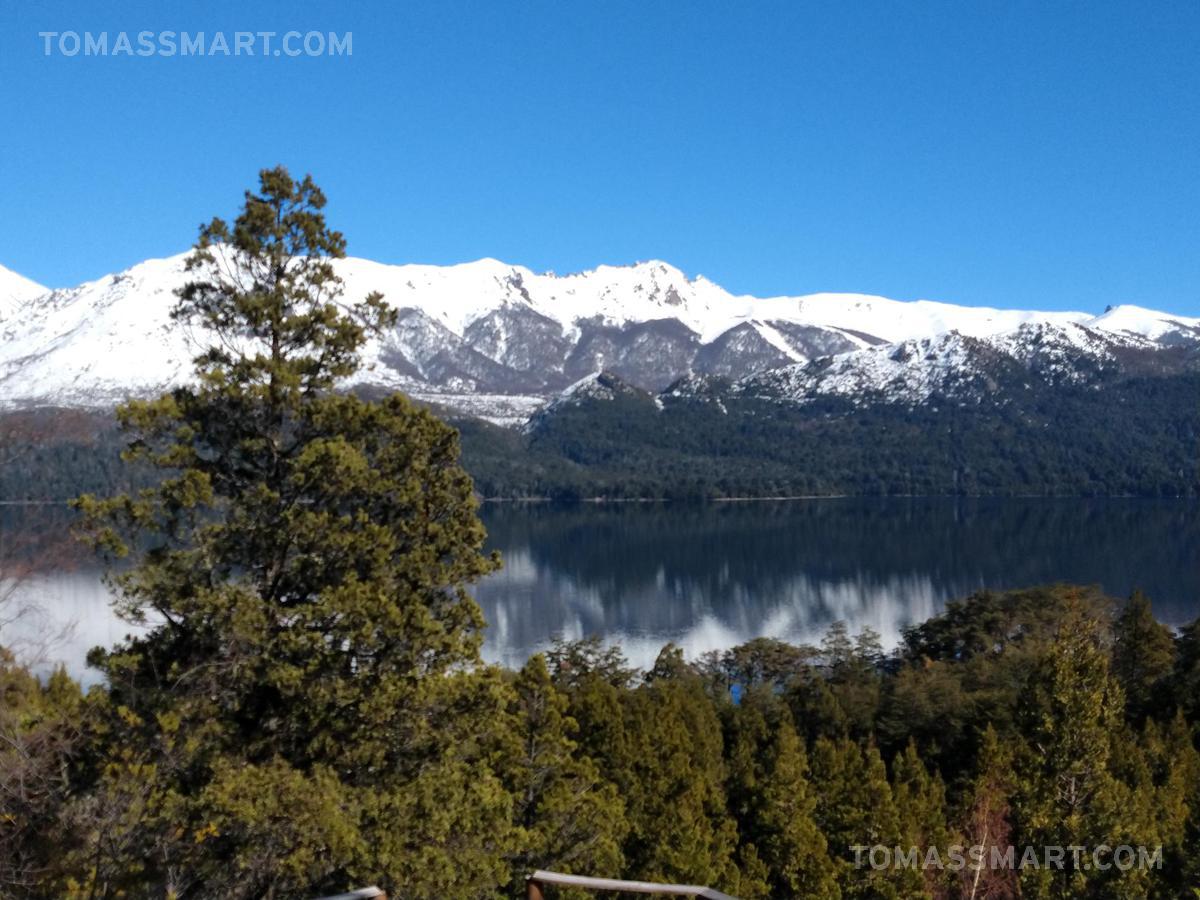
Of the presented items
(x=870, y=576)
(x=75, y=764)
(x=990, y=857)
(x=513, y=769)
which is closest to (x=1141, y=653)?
(x=990, y=857)

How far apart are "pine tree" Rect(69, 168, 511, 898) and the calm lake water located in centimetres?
293

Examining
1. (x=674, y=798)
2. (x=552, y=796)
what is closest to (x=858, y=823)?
(x=674, y=798)

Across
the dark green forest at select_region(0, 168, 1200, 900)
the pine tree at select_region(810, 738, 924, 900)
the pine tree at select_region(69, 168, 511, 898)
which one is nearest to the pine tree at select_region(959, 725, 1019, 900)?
the pine tree at select_region(810, 738, 924, 900)

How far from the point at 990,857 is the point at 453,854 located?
1488 centimetres

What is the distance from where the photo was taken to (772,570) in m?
98.6

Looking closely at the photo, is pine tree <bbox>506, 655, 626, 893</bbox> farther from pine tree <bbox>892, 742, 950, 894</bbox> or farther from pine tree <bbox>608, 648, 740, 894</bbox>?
pine tree <bbox>892, 742, 950, 894</bbox>

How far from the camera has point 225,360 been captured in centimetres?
1161

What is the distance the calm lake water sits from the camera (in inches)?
2675

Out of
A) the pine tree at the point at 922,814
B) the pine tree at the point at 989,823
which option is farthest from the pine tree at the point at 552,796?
the pine tree at the point at 989,823

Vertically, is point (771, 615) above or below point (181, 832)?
below

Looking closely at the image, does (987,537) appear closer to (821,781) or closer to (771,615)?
(771,615)

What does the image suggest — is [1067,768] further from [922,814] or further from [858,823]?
[922,814]

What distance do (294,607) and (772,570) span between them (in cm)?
9028

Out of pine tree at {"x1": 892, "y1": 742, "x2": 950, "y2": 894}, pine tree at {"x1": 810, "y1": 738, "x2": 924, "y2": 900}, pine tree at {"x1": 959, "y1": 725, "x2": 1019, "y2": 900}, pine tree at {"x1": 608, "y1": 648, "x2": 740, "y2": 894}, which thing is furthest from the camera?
pine tree at {"x1": 892, "y1": 742, "x2": 950, "y2": 894}
